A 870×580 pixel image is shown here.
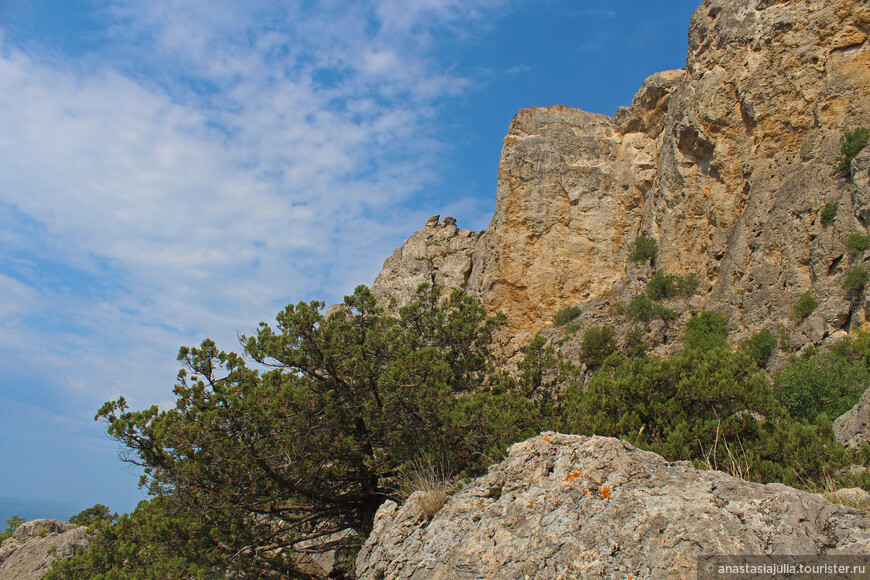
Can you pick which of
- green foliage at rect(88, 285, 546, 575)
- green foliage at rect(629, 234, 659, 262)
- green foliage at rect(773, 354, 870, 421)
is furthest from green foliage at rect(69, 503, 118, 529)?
green foliage at rect(629, 234, 659, 262)

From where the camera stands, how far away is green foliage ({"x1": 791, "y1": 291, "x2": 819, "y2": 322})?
59.3 feet

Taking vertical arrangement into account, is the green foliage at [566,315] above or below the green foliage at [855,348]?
above

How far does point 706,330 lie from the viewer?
22.3m

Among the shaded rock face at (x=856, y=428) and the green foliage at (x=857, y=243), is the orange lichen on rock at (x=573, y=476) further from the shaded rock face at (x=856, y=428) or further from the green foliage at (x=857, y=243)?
the green foliage at (x=857, y=243)

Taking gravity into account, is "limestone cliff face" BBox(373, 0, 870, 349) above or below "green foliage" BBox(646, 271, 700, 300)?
above

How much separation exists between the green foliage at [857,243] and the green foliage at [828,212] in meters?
1.40

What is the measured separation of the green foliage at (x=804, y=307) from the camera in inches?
711

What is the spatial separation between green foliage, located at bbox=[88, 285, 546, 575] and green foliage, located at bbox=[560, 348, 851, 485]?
1.64 m

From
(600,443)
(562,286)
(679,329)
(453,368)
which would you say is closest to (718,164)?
(679,329)

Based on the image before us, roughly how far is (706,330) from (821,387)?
27.9 feet

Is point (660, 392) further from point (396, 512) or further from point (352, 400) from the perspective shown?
point (352, 400)

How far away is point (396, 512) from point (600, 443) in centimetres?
201

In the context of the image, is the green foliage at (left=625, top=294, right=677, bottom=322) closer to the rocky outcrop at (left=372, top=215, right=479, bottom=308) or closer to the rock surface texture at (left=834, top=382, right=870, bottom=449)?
the rocky outcrop at (left=372, top=215, right=479, bottom=308)

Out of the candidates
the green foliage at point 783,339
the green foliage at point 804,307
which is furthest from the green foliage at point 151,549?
the green foliage at point 804,307
